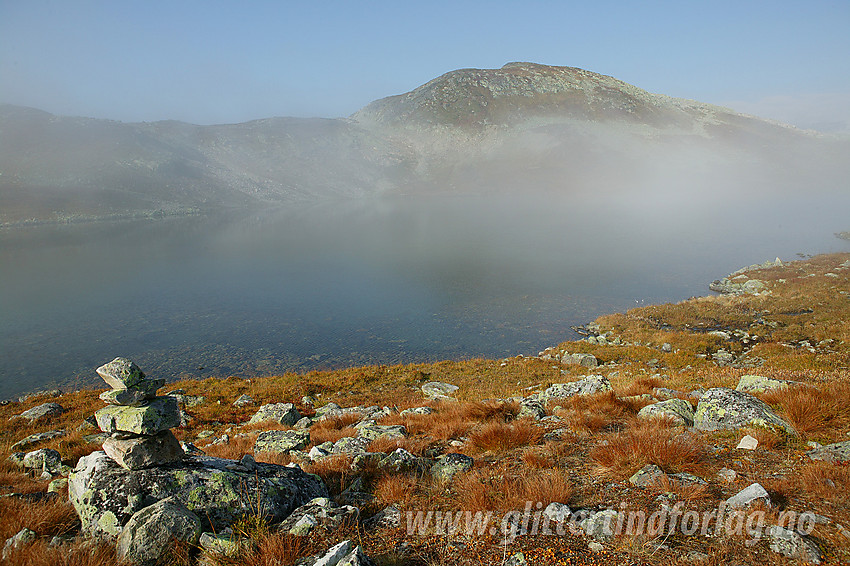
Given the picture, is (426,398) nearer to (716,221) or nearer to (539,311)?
(539,311)

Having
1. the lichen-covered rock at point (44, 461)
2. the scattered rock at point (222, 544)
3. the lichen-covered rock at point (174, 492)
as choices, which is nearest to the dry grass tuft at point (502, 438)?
the lichen-covered rock at point (174, 492)

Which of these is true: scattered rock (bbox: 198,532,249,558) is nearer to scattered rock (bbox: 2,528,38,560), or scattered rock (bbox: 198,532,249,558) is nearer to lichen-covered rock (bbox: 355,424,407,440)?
scattered rock (bbox: 2,528,38,560)

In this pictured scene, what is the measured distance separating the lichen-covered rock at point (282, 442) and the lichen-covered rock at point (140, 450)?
18.4ft

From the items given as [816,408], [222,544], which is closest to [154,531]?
[222,544]

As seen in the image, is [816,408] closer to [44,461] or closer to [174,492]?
[174,492]

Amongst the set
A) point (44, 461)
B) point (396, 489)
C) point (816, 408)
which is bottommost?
point (44, 461)

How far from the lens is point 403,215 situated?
131 meters

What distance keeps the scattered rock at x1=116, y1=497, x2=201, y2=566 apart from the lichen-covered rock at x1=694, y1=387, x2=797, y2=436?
9.88m

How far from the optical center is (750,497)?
5742 millimetres

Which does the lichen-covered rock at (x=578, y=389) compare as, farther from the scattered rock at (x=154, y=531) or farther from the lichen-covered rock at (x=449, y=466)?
the scattered rock at (x=154, y=531)

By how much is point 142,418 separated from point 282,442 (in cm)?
651


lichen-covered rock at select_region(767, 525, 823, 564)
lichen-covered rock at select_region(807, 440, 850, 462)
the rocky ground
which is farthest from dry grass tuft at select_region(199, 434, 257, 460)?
lichen-covered rock at select_region(807, 440, 850, 462)

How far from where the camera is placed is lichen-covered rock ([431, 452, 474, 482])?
25.0 ft

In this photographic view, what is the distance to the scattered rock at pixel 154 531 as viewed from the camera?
514 cm
